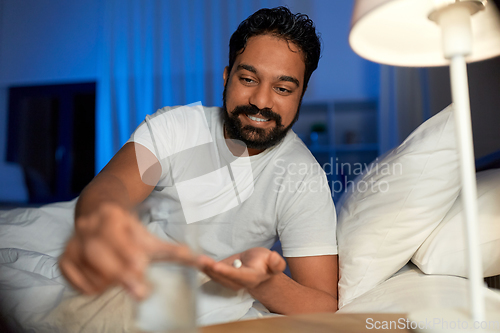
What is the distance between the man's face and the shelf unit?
6.17 feet

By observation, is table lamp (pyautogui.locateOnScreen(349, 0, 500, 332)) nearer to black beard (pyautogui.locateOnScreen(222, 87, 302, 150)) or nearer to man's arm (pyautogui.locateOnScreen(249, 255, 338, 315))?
man's arm (pyautogui.locateOnScreen(249, 255, 338, 315))

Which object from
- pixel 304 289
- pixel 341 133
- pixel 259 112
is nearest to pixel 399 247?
pixel 304 289

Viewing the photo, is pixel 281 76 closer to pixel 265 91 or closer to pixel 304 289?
pixel 265 91

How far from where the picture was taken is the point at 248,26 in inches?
48.7

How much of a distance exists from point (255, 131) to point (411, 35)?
62 centimetres

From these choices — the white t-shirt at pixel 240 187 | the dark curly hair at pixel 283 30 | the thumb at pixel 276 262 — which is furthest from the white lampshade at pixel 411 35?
the dark curly hair at pixel 283 30

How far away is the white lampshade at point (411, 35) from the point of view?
22.6 inches

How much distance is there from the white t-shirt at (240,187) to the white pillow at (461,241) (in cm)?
24

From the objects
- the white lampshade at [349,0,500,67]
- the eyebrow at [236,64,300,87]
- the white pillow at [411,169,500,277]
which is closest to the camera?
the white lampshade at [349,0,500,67]

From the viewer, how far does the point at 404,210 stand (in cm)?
79

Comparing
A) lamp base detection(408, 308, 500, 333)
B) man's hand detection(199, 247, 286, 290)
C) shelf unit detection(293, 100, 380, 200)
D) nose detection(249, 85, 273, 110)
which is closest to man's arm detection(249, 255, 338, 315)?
man's hand detection(199, 247, 286, 290)

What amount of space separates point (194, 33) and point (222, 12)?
0.35 m

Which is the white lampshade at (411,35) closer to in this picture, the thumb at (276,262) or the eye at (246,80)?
the thumb at (276,262)

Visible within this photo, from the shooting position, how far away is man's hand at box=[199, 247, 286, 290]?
0.42m
